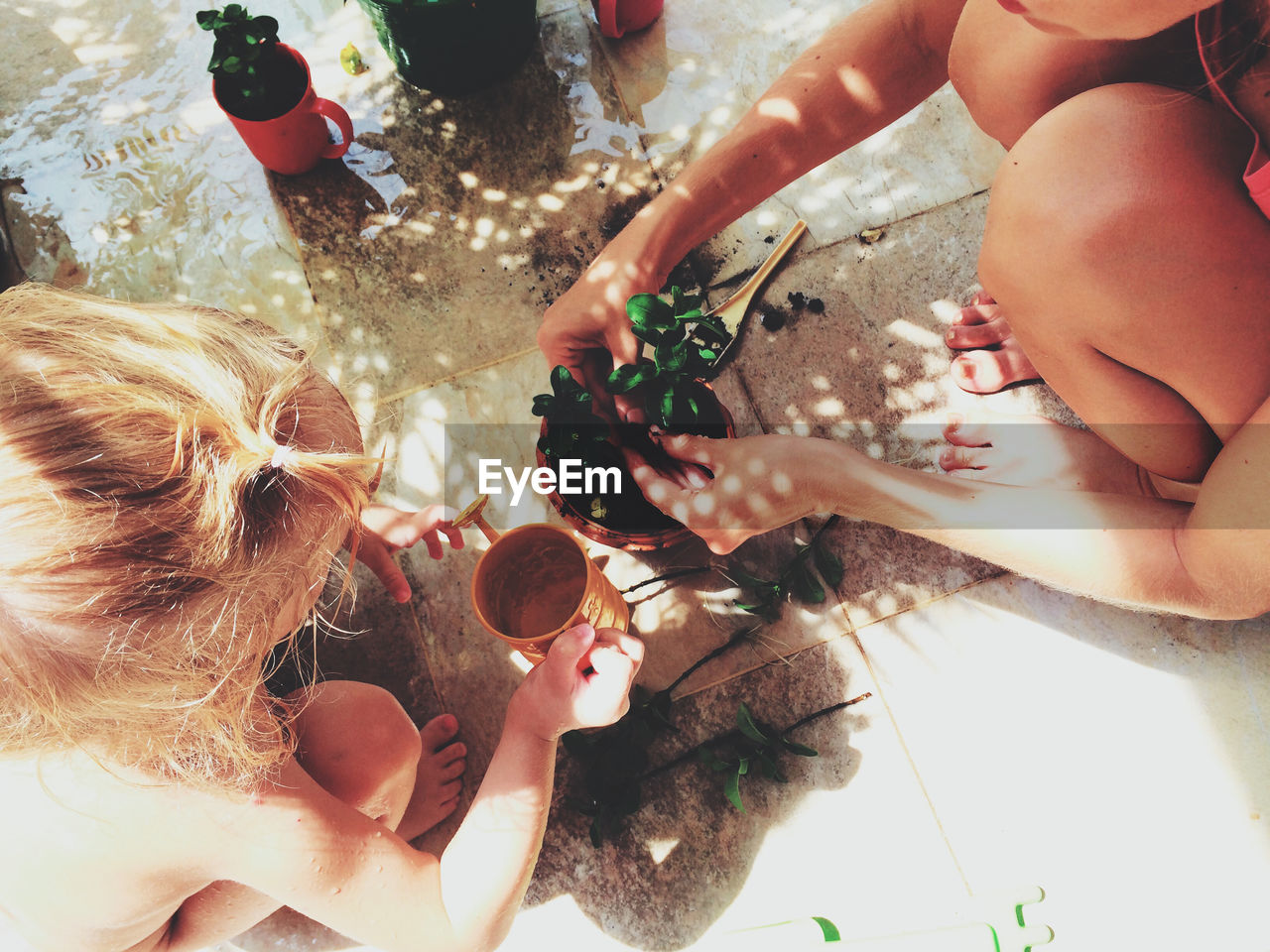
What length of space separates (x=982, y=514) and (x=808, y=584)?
0.47m

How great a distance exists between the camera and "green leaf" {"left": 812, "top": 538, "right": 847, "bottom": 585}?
1.82 m

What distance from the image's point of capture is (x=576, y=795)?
5.77ft

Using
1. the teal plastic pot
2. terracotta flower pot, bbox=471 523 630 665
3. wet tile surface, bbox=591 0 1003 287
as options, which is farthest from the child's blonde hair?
wet tile surface, bbox=591 0 1003 287

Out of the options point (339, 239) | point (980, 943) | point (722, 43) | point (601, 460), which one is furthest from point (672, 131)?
point (980, 943)

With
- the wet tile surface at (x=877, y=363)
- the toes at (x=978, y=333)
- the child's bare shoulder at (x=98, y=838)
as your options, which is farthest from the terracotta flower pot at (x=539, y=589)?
the toes at (x=978, y=333)

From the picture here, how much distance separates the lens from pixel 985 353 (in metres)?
1.89

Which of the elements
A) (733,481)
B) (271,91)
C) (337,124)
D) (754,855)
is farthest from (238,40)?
(754,855)

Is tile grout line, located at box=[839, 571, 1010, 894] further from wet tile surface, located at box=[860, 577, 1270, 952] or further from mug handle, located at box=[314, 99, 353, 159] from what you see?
mug handle, located at box=[314, 99, 353, 159]

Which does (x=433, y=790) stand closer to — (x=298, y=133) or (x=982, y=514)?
(x=982, y=514)

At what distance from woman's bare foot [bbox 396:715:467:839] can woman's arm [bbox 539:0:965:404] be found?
912 mm

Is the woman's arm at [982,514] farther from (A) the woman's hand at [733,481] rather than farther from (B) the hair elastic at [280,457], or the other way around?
(B) the hair elastic at [280,457]

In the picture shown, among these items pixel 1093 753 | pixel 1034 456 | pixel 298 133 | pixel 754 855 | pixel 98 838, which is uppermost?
pixel 298 133

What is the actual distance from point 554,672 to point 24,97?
2.25 metres

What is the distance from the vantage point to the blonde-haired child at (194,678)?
3.22 ft
